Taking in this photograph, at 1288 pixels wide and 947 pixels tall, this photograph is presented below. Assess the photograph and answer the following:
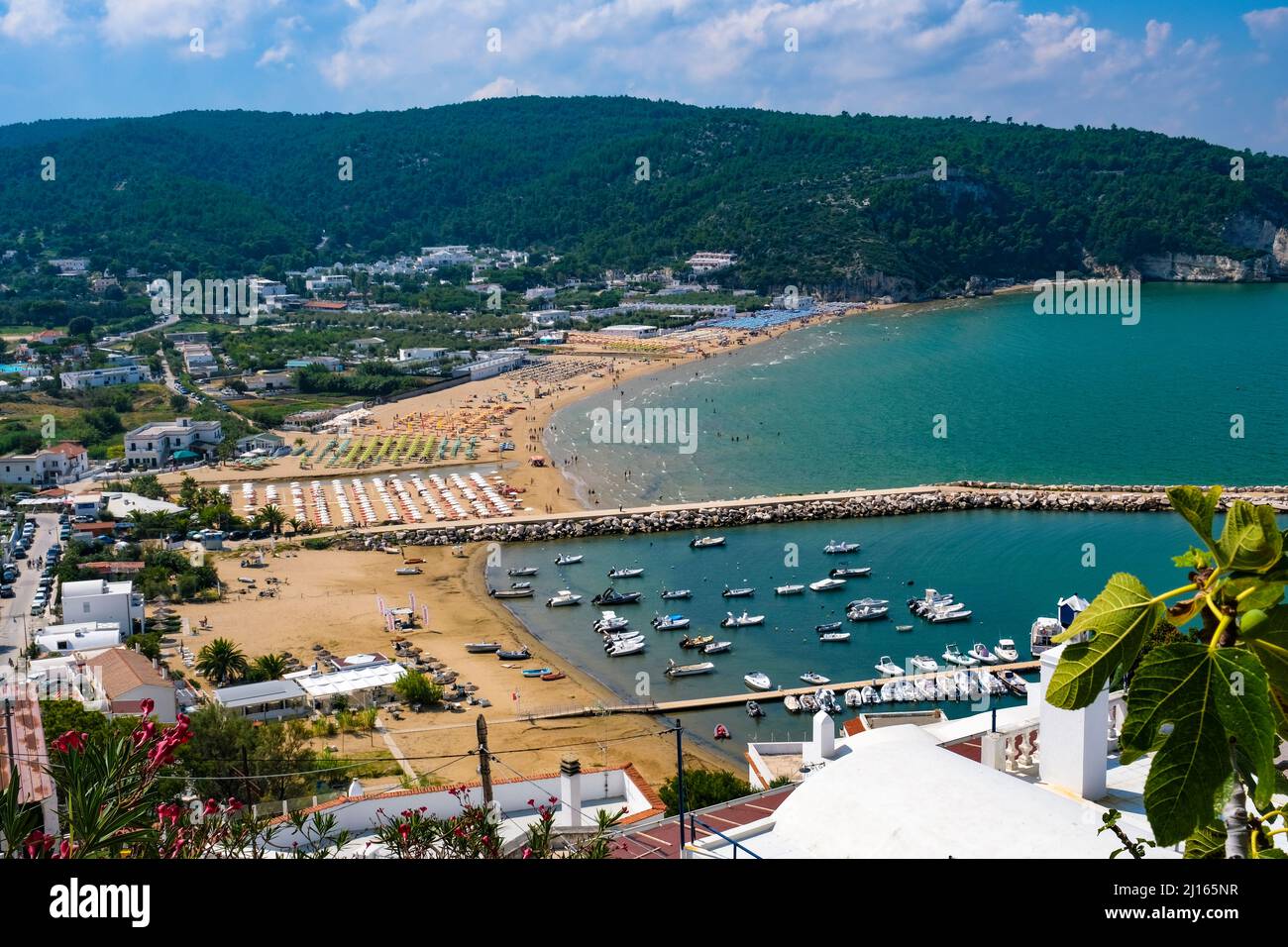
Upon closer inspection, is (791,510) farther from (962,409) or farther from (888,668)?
(962,409)

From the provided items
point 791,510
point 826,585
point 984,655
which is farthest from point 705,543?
point 984,655

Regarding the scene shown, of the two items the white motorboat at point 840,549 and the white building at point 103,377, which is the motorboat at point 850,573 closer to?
the white motorboat at point 840,549

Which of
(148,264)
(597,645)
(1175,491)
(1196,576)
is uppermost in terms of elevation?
(148,264)

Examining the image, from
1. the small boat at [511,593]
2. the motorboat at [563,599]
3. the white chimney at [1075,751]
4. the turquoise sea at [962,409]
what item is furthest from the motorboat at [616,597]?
the white chimney at [1075,751]

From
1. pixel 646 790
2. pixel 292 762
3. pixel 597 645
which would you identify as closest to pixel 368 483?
pixel 597 645

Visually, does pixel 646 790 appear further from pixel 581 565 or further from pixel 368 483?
pixel 368 483

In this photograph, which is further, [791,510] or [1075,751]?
[791,510]
